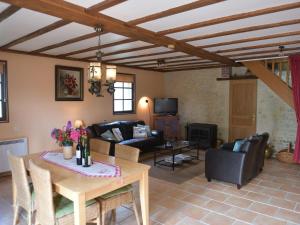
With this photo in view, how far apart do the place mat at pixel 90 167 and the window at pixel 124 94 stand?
374cm

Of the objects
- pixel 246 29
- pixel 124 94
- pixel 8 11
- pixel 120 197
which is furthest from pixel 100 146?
pixel 124 94

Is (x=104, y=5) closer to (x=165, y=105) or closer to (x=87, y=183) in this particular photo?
(x=87, y=183)

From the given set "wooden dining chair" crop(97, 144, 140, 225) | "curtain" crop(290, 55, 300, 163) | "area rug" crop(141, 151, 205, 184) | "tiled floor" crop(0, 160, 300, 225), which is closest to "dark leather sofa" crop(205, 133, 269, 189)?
"tiled floor" crop(0, 160, 300, 225)

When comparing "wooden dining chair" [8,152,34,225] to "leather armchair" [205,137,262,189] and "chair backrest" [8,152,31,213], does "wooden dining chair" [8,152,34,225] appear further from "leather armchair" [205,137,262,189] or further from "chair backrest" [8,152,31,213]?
"leather armchair" [205,137,262,189]

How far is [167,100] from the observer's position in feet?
24.1

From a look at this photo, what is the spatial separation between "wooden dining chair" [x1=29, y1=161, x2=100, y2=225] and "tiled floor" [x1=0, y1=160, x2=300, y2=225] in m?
0.77

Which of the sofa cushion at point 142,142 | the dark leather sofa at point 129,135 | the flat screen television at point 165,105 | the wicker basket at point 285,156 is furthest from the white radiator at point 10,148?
the wicker basket at point 285,156

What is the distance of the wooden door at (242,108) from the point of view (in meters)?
6.19

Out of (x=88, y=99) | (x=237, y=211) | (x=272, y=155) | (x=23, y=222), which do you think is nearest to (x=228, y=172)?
(x=237, y=211)

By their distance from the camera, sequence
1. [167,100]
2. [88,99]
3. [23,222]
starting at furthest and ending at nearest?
[167,100] → [88,99] → [23,222]

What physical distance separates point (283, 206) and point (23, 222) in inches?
135

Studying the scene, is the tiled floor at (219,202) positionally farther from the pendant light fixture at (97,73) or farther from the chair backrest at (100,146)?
the pendant light fixture at (97,73)

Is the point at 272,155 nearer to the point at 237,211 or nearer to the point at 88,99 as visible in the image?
the point at 237,211

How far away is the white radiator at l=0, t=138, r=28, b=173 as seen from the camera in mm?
4348
